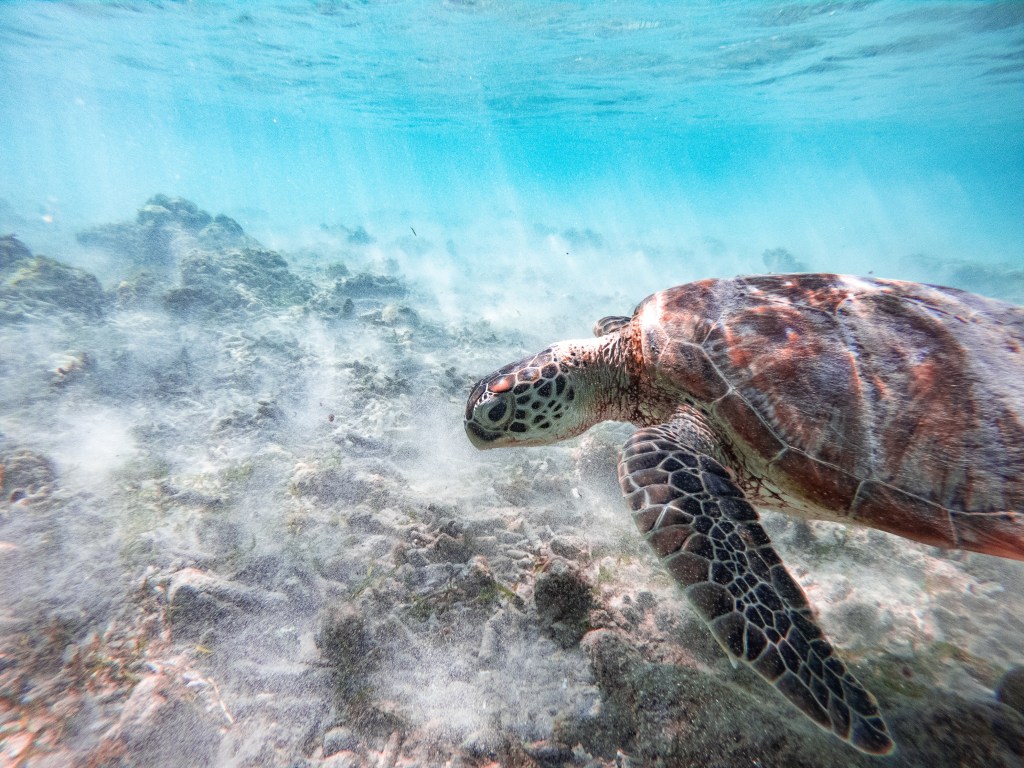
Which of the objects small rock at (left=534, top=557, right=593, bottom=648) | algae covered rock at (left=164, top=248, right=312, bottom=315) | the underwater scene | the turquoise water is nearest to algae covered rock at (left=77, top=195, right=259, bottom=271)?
algae covered rock at (left=164, top=248, right=312, bottom=315)

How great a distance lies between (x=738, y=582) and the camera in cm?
185

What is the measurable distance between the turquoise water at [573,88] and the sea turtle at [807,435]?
62.4 ft

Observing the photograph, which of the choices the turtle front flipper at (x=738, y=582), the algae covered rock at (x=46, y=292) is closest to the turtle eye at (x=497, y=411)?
the turtle front flipper at (x=738, y=582)

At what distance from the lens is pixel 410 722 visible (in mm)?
1846

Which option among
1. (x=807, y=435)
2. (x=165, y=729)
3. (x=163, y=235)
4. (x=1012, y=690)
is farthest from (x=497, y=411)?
(x=163, y=235)

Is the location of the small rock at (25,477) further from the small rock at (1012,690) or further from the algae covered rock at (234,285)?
the small rock at (1012,690)

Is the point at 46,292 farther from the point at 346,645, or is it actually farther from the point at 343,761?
the point at 343,761

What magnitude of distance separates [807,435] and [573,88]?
31.1 m

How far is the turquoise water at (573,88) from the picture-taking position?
17.5m

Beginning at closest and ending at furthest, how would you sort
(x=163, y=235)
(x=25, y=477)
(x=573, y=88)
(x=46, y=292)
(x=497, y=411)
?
(x=497, y=411) → (x=25, y=477) → (x=46, y=292) → (x=163, y=235) → (x=573, y=88)

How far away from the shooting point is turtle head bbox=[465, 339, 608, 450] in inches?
118

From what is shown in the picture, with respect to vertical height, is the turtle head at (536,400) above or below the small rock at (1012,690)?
above

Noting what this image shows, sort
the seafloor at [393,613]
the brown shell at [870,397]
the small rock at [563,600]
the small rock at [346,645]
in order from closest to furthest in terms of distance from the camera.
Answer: the seafloor at [393,613] → the brown shell at [870,397] → the small rock at [346,645] → the small rock at [563,600]

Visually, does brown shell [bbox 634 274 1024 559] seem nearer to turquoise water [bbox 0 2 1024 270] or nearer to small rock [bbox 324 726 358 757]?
small rock [bbox 324 726 358 757]
